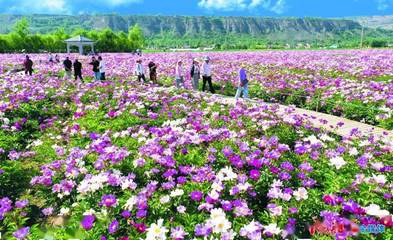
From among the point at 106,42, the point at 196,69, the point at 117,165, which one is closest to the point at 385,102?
the point at 196,69

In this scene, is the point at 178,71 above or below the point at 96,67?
below

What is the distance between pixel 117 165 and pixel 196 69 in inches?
442

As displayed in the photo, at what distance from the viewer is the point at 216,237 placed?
3768 millimetres

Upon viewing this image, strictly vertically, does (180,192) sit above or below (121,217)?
above

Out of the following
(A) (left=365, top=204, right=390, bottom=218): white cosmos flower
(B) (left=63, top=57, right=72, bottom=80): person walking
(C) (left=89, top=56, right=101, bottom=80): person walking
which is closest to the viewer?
(A) (left=365, top=204, right=390, bottom=218): white cosmos flower

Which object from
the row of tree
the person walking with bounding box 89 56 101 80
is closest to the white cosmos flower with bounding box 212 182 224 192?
the person walking with bounding box 89 56 101 80

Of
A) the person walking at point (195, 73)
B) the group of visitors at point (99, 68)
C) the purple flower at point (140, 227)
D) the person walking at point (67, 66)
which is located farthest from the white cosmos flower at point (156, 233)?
the person walking at point (67, 66)

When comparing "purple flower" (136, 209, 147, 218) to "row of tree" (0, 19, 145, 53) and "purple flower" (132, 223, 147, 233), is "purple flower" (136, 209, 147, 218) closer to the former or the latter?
"purple flower" (132, 223, 147, 233)

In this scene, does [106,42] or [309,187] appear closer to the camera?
[309,187]

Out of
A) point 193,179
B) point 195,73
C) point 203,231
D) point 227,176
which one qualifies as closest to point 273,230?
point 203,231

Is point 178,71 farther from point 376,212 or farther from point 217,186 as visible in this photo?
→ point 376,212

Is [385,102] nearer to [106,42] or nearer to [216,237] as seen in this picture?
[216,237]

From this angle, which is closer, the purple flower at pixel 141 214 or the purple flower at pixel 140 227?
the purple flower at pixel 140 227

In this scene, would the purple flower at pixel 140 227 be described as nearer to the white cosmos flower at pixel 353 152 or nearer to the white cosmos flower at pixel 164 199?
the white cosmos flower at pixel 164 199
